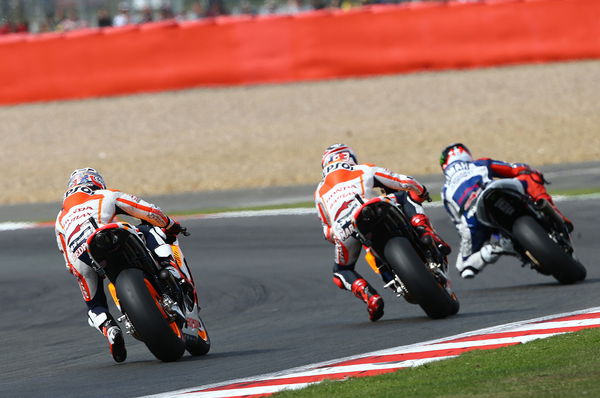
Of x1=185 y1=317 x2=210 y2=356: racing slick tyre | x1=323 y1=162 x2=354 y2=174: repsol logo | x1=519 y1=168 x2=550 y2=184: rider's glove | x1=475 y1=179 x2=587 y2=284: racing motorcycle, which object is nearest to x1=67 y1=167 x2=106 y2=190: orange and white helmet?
x1=185 y1=317 x2=210 y2=356: racing slick tyre

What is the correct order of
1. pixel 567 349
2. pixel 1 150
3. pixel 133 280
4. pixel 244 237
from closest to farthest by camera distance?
pixel 567 349
pixel 133 280
pixel 244 237
pixel 1 150

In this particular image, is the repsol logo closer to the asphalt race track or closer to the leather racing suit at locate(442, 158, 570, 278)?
the asphalt race track

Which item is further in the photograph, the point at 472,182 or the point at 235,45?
the point at 235,45

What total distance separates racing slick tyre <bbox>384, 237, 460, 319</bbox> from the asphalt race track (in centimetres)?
19

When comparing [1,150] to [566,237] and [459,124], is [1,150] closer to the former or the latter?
[459,124]

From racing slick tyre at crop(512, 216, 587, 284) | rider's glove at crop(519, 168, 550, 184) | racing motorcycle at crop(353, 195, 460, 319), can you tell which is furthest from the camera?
rider's glove at crop(519, 168, 550, 184)

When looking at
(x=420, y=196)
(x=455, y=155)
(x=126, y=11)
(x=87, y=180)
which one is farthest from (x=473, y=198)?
(x=126, y=11)

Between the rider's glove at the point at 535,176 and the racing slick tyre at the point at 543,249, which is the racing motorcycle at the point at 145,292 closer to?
the racing slick tyre at the point at 543,249

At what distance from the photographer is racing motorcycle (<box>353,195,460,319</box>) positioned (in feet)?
29.2

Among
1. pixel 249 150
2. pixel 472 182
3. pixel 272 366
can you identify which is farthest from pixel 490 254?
pixel 249 150

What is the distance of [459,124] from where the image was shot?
22609mm

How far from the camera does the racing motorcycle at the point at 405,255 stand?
8.90 m

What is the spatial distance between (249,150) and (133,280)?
14.5 m

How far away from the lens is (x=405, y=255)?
8906mm
